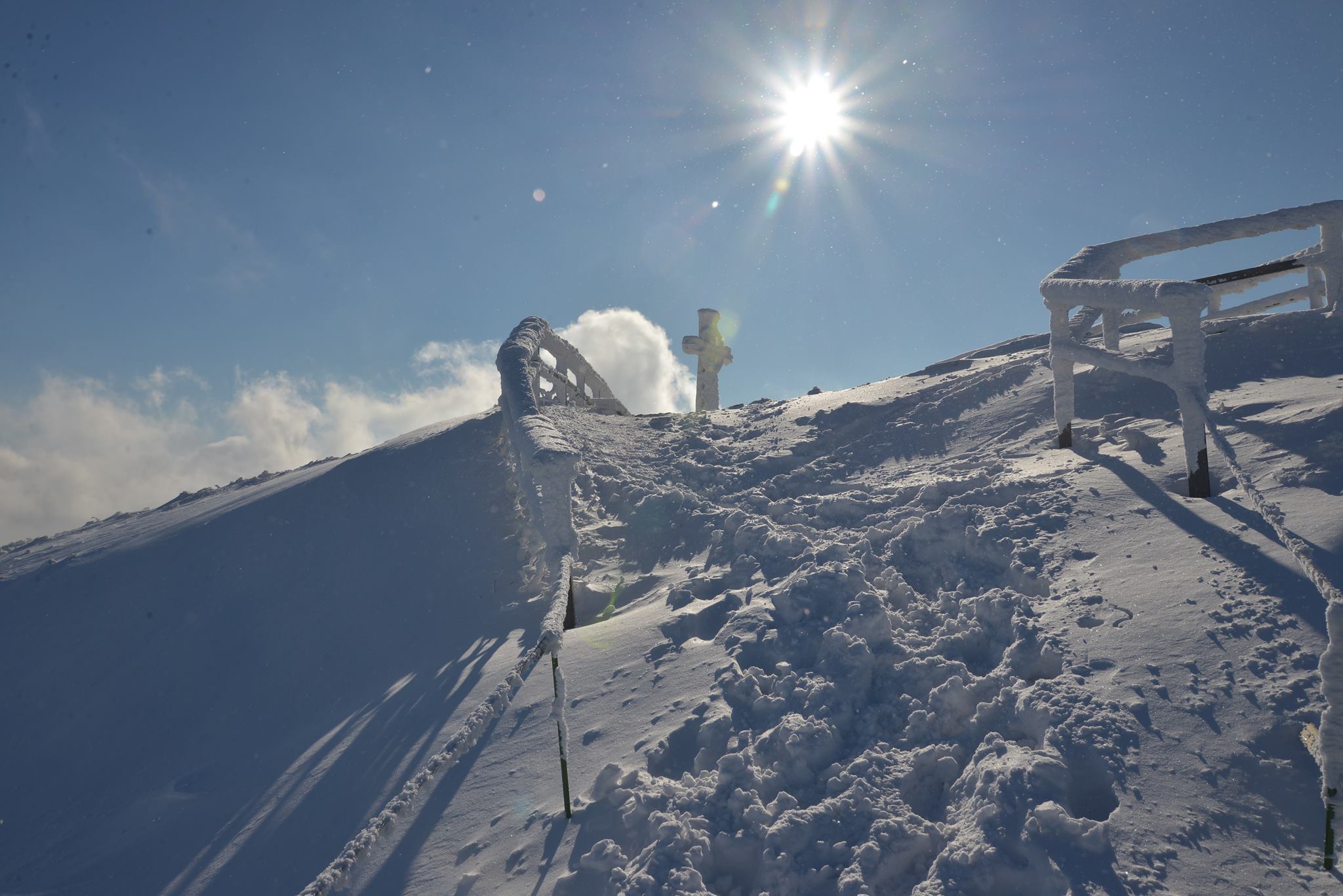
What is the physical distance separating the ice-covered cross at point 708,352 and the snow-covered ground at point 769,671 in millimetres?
7168

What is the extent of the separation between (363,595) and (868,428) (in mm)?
6179

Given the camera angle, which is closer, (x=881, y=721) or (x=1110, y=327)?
A: (x=881, y=721)

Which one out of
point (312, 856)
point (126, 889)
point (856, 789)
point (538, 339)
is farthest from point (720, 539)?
point (538, 339)

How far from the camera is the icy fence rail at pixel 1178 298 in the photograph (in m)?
4.23

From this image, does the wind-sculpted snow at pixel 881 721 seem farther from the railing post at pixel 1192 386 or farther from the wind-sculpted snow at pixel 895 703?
the railing post at pixel 1192 386

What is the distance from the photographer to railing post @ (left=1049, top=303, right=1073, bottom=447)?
18.7 feet

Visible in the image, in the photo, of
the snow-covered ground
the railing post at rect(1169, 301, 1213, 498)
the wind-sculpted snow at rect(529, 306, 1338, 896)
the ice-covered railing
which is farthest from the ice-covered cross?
the railing post at rect(1169, 301, 1213, 498)

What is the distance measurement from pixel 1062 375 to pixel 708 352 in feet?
33.9

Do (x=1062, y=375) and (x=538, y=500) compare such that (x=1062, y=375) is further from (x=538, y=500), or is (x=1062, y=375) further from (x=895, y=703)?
(x=538, y=500)

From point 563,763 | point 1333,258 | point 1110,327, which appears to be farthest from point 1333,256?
point 563,763

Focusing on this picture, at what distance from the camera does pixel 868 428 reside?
324 inches

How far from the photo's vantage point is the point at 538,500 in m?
6.16

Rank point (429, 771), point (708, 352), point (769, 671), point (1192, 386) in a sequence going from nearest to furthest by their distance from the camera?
point (429, 771) → point (769, 671) → point (1192, 386) → point (708, 352)

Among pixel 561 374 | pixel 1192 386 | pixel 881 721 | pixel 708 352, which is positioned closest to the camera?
pixel 881 721
